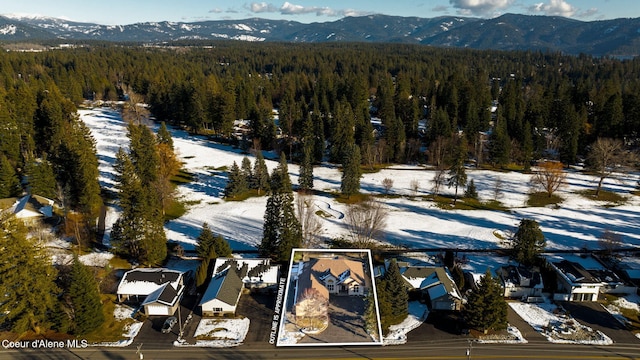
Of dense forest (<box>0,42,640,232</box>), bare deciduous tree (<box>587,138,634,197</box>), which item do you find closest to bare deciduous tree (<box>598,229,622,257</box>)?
bare deciduous tree (<box>587,138,634,197</box>)

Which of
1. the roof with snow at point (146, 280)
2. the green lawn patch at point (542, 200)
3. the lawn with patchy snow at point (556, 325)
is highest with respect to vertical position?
the green lawn patch at point (542, 200)

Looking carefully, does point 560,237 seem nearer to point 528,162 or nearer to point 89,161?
point 528,162

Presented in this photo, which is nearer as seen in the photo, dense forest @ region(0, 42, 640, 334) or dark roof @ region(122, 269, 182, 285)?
dark roof @ region(122, 269, 182, 285)

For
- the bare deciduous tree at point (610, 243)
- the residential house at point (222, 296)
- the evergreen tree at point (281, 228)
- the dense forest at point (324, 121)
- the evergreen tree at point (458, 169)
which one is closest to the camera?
the residential house at point (222, 296)

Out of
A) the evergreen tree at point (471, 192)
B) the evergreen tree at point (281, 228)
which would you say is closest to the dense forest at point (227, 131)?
the evergreen tree at point (281, 228)

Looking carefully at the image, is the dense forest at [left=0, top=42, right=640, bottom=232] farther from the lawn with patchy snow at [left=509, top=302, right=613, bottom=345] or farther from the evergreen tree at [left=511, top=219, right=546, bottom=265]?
the lawn with patchy snow at [left=509, top=302, right=613, bottom=345]

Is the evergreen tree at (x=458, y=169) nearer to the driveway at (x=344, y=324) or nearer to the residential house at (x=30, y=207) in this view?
the driveway at (x=344, y=324)

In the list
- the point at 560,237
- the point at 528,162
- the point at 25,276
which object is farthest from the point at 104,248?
the point at 528,162
